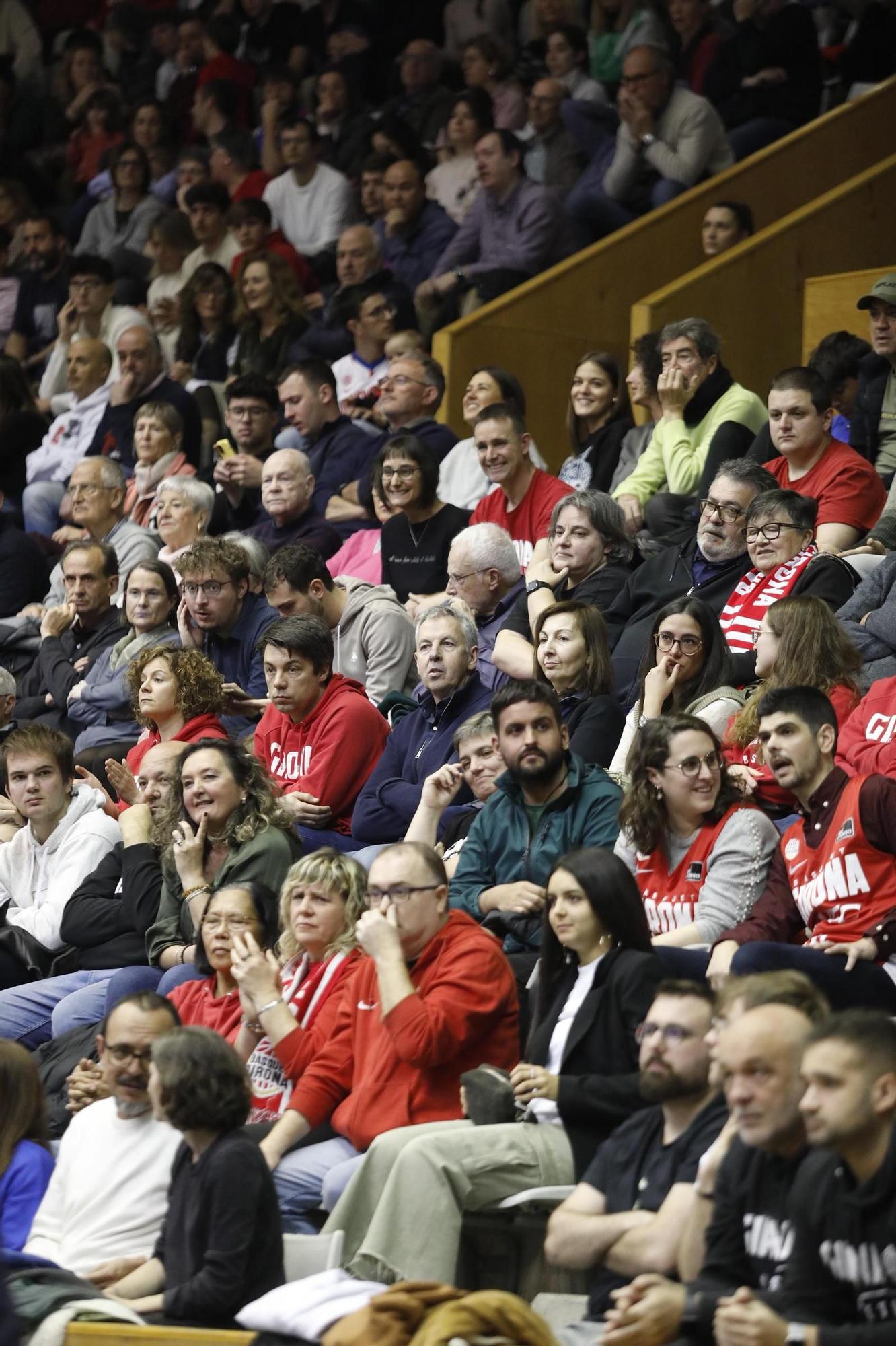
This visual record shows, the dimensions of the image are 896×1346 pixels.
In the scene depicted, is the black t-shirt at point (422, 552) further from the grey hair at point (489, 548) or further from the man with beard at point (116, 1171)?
the man with beard at point (116, 1171)

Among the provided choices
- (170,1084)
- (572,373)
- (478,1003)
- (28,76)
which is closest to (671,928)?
(478,1003)

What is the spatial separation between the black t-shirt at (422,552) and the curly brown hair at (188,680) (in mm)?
945

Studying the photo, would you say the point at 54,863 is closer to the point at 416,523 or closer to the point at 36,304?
the point at 416,523

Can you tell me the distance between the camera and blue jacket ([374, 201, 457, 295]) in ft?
31.7

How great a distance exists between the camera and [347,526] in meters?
7.91

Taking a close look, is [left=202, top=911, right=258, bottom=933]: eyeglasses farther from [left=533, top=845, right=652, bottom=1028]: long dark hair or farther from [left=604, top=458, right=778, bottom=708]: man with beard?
[left=604, top=458, right=778, bottom=708]: man with beard

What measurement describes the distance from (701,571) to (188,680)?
1.52 m

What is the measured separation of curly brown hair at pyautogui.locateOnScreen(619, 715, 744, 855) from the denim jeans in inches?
60.1

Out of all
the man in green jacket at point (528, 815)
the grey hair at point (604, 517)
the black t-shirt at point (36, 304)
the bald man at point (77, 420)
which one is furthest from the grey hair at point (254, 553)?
the black t-shirt at point (36, 304)

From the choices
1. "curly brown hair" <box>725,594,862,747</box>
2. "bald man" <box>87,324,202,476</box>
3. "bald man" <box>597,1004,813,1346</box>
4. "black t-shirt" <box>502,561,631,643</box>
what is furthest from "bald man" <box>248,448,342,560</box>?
"bald man" <box>597,1004,813,1346</box>

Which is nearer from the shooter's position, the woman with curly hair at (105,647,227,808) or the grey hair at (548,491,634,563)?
the woman with curly hair at (105,647,227,808)

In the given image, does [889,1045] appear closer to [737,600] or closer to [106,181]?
[737,600]

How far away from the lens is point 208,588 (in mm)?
6797

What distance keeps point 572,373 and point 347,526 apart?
170 centimetres
